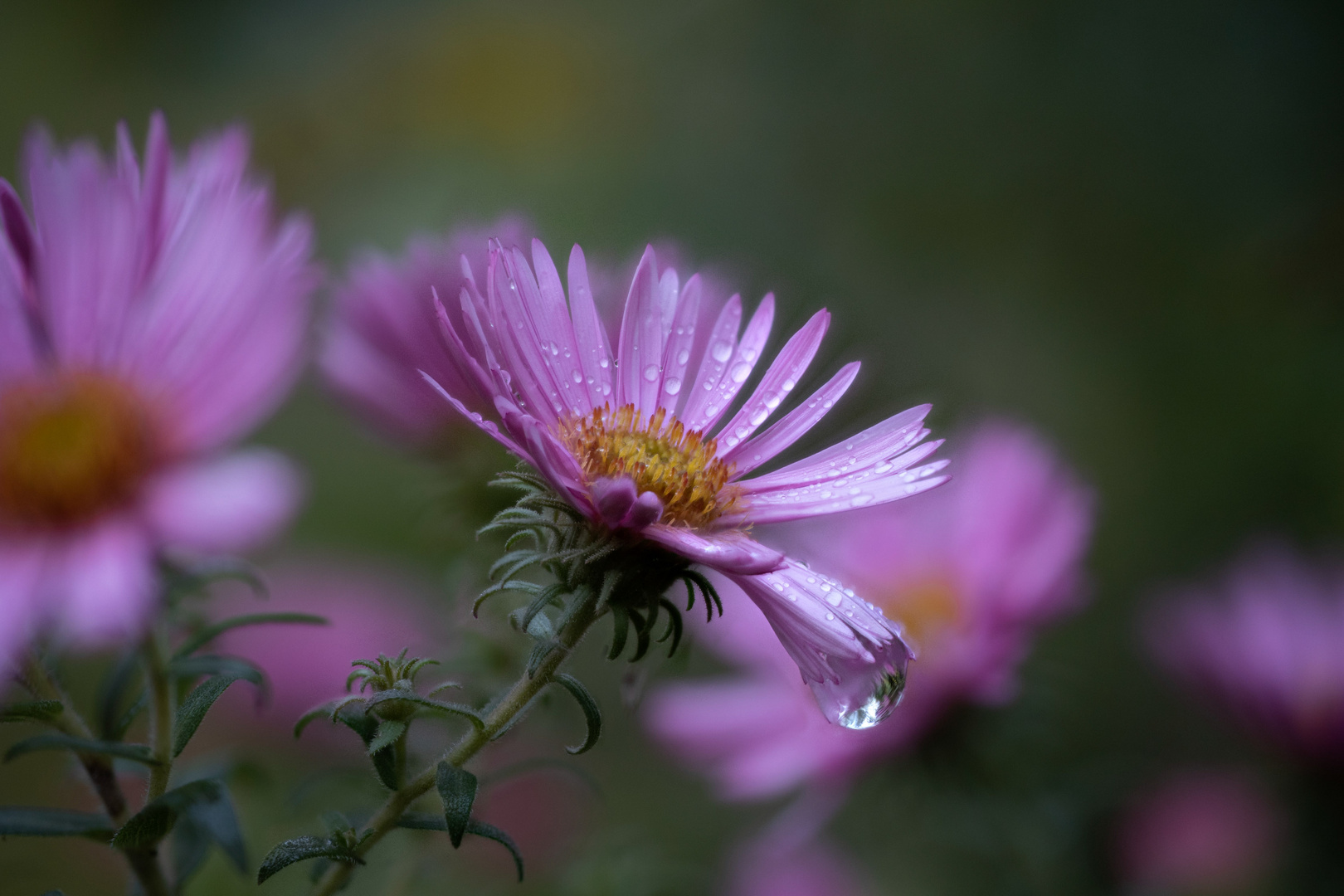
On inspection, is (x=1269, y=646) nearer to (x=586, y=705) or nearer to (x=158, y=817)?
(x=586, y=705)

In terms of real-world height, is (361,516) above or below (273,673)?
below

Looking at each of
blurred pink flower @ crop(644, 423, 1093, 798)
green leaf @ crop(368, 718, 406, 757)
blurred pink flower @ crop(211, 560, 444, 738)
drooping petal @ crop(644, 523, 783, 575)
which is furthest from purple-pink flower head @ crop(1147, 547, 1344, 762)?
green leaf @ crop(368, 718, 406, 757)

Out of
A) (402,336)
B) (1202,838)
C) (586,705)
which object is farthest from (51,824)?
(1202,838)

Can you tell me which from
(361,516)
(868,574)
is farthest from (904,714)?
(361,516)

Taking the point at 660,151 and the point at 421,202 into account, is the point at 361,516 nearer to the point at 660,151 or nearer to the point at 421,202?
the point at 421,202

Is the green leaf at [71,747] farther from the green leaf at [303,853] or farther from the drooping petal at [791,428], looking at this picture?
the drooping petal at [791,428]

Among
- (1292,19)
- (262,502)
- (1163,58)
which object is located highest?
(1292,19)

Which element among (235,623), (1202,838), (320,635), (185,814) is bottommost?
(320,635)
